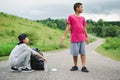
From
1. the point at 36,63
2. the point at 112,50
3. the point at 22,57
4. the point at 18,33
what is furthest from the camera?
the point at 18,33

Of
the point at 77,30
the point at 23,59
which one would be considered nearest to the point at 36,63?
the point at 23,59

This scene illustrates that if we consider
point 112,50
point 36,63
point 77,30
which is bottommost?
point 112,50

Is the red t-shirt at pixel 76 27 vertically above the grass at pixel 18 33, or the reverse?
the red t-shirt at pixel 76 27

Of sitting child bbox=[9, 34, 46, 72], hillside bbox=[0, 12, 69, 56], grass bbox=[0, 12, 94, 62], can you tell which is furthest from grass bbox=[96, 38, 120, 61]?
sitting child bbox=[9, 34, 46, 72]

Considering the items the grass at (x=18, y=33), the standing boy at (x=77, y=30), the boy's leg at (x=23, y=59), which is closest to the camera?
the standing boy at (x=77, y=30)

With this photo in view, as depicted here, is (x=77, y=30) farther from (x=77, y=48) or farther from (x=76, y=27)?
(x=77, y=48)

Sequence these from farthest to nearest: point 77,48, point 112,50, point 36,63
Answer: point 112,50 < point 36,63 < point 77,48

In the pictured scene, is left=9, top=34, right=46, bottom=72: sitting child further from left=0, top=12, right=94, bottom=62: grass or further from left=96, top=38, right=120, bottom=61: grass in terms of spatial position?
left=0, top=12, right=94, bottom=62: grass

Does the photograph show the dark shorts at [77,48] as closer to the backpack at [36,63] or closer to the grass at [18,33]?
the backpack at [36,63]

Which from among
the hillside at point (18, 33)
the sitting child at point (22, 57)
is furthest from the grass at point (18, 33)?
the sitting child at point (22, 57)

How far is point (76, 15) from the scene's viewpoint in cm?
1061

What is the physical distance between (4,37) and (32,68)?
43.6 metres

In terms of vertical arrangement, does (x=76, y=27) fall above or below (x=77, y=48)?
above

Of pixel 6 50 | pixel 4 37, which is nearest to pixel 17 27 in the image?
pixel 4 37
